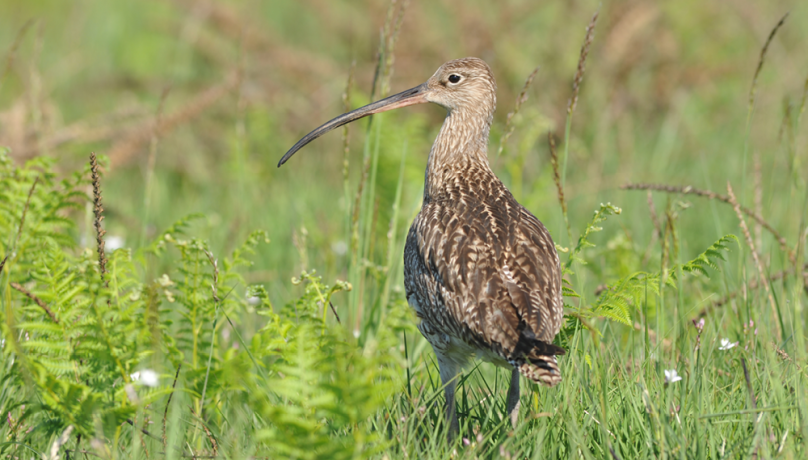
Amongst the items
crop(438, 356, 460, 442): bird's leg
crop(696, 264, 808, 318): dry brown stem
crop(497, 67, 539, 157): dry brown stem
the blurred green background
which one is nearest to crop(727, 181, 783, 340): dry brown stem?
crop(696, 264, 808, 318): dry brown stem

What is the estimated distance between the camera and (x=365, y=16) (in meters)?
11.3

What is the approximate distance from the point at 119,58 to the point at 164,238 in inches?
426

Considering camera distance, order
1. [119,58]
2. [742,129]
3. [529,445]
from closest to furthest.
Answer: [529,445], [742,129], [119,58]


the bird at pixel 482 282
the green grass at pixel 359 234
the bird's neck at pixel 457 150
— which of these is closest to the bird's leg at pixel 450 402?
the bird at pixel 482 282

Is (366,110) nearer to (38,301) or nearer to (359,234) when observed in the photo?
(359,234)

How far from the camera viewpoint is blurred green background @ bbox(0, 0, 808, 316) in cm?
796

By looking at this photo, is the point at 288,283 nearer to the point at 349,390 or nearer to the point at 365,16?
the point at 349,390

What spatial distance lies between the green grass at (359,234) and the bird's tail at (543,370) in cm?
19

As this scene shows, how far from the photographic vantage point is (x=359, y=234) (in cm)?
521

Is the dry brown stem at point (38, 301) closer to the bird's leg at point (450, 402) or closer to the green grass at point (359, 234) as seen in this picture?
the green grass at point (359, 234)

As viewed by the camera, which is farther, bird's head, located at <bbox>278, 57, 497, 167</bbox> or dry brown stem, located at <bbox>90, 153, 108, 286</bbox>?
bird's head, located at <bbox>278, 57, 497, 167</bbox>

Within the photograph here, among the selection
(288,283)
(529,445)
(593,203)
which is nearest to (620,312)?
(529,445)

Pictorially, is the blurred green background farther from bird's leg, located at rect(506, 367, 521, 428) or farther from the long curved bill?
bird's leg, located at rect(506, 367, 521, 428)

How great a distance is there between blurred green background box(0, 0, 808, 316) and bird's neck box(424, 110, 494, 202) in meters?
1.73
